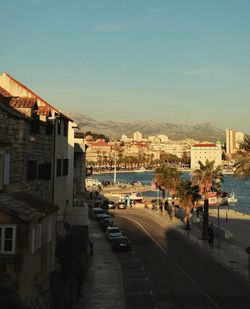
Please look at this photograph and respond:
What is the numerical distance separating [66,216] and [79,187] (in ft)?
44.9

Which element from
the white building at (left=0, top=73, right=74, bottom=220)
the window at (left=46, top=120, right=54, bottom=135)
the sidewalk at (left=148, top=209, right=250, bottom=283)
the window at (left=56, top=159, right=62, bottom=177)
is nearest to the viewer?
the window at (left=46, top=120, right=54, bottom=135)

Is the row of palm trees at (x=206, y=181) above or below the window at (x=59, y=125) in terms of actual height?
below

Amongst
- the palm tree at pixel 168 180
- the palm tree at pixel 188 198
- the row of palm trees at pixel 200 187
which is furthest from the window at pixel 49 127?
the palm tree at pixel 168 180

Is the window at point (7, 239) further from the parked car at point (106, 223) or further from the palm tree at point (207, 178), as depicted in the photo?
the parked car at point (106, 223)

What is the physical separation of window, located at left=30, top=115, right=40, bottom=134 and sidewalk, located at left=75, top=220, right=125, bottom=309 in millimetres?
9039

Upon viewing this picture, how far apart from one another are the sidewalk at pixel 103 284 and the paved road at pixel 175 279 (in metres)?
0.54

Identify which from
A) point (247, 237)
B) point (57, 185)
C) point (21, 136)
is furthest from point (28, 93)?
point (247, 237)

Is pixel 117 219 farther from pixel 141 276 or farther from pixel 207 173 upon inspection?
pixel 141 276

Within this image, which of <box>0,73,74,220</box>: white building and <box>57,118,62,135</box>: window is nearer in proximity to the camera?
<box>0,73,74,220</box>: white building

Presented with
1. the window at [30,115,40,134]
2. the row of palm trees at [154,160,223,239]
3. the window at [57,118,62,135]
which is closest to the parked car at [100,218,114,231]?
the row of palm trees at [154,160,223,239]

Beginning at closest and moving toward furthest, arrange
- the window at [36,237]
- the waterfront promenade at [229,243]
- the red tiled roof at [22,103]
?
the window at [36,237] → the red tiled roof at [22,103] → the waterfront promenade at [229,243]

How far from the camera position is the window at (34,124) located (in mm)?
20200

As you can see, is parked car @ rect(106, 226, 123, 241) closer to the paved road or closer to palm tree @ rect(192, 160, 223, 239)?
the paved road

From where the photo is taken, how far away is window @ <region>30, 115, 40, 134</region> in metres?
20.2
